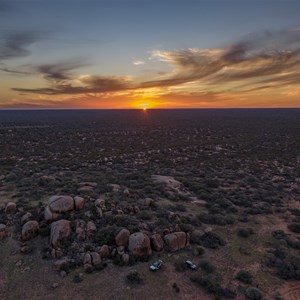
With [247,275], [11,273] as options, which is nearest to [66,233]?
[11,273]

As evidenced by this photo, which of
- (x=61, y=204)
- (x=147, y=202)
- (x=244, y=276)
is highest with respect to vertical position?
(x=61, y=204)

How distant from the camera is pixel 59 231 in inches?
495

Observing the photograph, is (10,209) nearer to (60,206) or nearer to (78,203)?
(60,206)

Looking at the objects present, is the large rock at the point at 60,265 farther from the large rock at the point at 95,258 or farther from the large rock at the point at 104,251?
the large rock at the point at 104,251

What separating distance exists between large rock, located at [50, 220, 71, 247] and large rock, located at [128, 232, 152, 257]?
3122mm

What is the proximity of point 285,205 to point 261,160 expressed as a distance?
1615cm

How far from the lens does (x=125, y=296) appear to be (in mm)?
9656

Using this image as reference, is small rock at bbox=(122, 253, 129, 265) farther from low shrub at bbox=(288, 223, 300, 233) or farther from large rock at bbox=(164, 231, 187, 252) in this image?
low shrub at bbox=(288, 223, 300, 233)

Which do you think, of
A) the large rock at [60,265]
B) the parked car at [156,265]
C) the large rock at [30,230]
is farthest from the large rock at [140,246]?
the large rock at [30,230]

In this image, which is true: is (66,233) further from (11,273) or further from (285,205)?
(285,205)

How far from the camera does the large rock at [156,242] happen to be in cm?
1226

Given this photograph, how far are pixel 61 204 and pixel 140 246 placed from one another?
17.6 ft

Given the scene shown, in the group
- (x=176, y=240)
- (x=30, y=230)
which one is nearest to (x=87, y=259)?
(x=30, y=230)

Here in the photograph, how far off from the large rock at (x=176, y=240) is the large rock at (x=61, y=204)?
5617 mm
